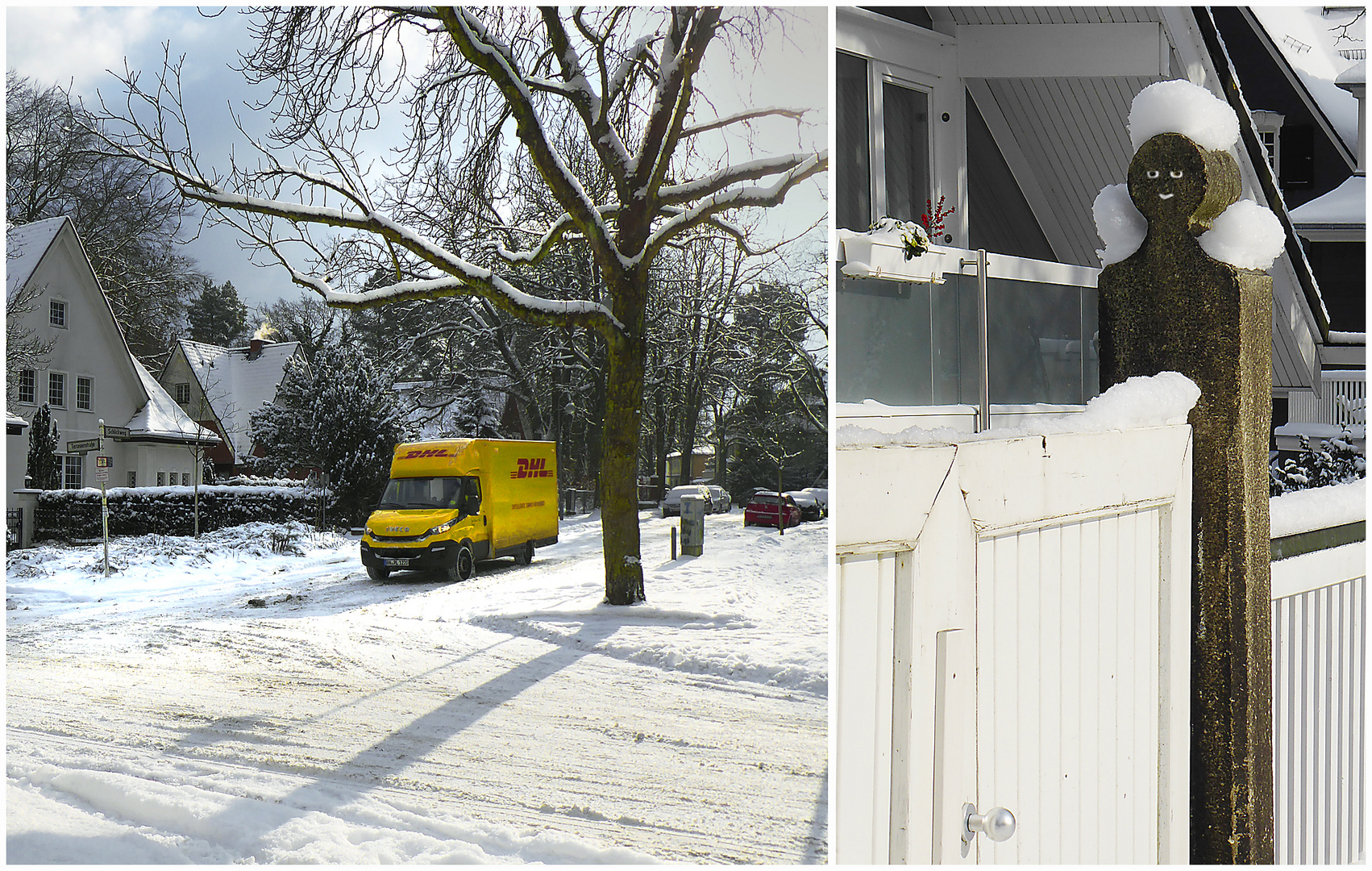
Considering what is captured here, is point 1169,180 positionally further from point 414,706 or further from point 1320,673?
point 414,706

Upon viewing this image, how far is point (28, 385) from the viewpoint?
2.30 metres

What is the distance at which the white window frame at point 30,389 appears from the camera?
7.49 feet

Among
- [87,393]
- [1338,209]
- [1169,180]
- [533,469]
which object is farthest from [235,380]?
[1338,209]

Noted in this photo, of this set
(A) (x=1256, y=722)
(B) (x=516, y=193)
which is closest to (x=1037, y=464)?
(A) (x=1256, y=722)

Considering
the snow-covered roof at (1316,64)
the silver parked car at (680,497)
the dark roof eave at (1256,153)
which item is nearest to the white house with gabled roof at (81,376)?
the silver parked car at (680,497)

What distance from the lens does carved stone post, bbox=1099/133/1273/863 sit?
1381 millimetres

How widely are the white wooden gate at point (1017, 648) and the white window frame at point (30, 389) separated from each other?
2347 millimetres

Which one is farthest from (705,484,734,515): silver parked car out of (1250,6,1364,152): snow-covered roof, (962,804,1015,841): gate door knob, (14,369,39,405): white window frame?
(1250,6,1364,152): snow-covered roof

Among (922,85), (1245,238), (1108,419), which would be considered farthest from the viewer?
(922,85)

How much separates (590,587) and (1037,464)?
2.03 m

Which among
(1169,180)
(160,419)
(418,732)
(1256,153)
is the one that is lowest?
(418,732)

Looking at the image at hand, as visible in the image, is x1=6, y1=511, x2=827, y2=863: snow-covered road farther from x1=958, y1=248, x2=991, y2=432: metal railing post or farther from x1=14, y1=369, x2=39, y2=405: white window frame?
x1=958, y1=248, x2=991, y2=432: metal railing post

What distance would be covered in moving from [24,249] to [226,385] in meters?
0.60

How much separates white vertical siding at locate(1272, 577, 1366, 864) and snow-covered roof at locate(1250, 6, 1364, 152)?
7195mm
